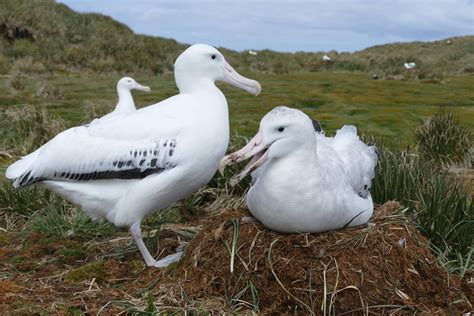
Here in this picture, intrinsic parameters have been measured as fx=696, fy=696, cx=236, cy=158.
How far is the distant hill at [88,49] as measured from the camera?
18.7 metres

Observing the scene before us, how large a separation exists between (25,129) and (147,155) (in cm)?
521

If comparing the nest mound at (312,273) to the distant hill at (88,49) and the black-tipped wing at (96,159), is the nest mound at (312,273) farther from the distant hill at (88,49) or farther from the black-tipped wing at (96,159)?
the distant hill at (88,49)

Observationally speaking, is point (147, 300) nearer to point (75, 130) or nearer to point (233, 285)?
point (233, 285)

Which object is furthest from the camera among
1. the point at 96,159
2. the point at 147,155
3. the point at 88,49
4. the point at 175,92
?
the point at 88,49

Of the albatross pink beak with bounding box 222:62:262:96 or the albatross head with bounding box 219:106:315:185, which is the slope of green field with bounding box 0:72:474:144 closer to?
the albatross pink beak with bounding box 222:62:262:96

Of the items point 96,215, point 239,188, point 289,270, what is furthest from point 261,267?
point 239,188

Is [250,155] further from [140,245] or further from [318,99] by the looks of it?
[318,99]

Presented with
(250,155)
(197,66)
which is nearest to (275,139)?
(250,155)

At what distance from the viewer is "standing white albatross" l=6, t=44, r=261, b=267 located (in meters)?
4.52

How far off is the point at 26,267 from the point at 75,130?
3.46 feet

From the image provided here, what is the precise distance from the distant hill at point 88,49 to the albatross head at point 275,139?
13.1 metres

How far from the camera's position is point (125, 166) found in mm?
4629

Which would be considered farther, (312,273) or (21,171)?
(21,171)

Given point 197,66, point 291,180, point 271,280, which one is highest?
point 197,66
